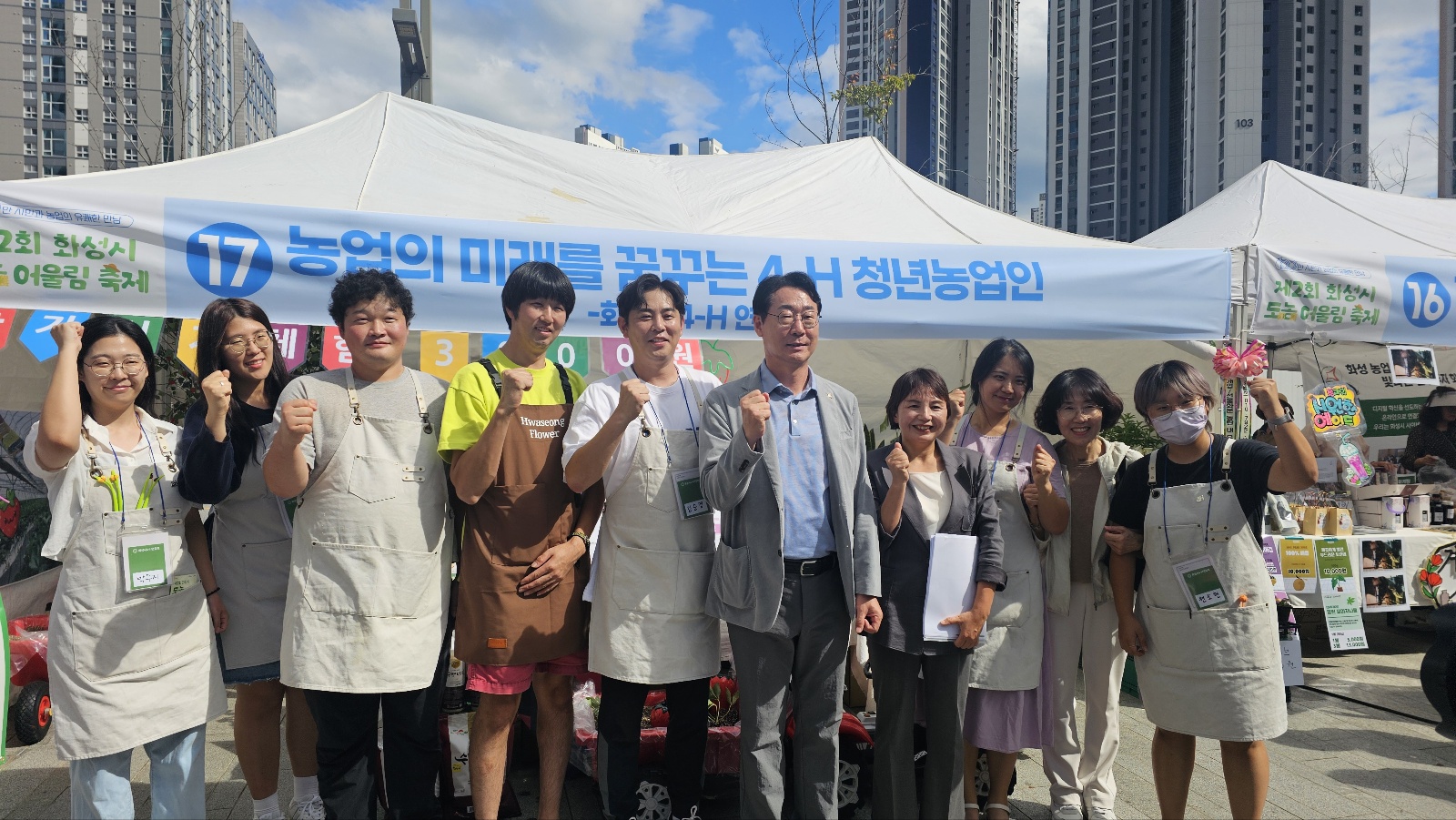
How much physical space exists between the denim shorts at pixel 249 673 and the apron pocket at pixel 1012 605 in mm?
2189

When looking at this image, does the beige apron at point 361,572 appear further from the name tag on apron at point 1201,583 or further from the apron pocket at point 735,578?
the name tag on apron at point 1201,583

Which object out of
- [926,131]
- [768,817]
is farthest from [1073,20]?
[768,817]

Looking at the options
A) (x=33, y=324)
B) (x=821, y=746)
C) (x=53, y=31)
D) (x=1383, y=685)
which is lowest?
(x=1383, y=685)

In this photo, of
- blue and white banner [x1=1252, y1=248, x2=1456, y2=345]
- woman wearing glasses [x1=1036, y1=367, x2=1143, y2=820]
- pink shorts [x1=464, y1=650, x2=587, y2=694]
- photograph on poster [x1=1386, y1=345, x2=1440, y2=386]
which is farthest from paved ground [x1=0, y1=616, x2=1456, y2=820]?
blue and white banner [x1=1252, y1=248, x2=1456, y2=345]

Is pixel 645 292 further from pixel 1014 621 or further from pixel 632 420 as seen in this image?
pixel 1014 621

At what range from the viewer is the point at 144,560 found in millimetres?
2180

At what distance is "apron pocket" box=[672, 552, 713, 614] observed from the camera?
7.88ft

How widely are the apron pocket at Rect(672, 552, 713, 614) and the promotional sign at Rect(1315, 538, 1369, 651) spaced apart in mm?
3977

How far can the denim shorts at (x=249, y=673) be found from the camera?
8.07ft

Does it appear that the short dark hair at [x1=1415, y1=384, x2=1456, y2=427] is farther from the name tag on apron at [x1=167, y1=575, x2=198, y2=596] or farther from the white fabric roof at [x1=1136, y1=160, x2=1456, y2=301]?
the name tag on apron at [x1=167, y1=575, x2=198, y2=596]

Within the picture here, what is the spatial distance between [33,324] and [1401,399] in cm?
899

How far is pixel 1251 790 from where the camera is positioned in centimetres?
254

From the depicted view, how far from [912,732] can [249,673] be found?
198 cm

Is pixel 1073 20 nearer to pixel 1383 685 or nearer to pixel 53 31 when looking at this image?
pixel 1383 685
